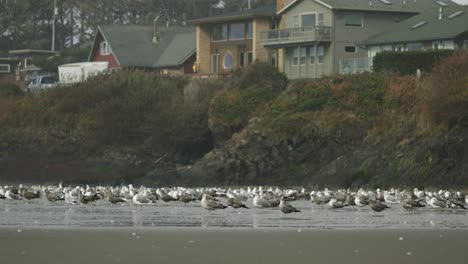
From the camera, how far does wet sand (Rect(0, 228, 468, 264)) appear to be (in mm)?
22953

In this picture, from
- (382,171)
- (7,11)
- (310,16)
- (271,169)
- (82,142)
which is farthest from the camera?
(7,11)

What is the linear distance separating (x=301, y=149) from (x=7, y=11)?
78170mm

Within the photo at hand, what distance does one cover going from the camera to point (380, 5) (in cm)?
7812

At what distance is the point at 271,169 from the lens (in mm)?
54562

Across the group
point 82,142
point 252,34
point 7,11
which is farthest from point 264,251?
point 7,11

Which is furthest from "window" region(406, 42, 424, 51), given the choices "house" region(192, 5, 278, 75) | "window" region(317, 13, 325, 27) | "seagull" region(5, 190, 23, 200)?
"seagull" region(5, 190, 23, 200)

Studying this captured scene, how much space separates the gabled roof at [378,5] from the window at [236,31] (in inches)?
215

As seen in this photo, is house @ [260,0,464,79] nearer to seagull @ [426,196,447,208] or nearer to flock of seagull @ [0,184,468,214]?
flock of seagull @ [0,184,468,214]

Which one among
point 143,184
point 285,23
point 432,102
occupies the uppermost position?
point 285,23

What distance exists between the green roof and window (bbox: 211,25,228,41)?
25.5 ft

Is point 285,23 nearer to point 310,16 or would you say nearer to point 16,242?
point 310,16

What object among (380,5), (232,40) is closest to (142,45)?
(232,40)

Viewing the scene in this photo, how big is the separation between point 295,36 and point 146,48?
22926 millimetres

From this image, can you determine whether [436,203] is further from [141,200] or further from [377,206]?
[141,200]
